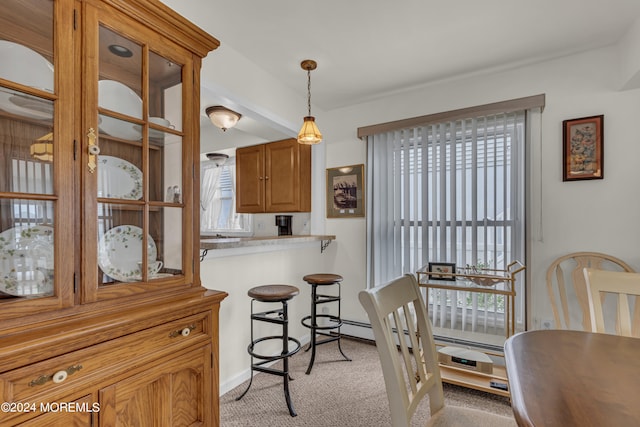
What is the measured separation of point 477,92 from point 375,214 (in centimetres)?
143

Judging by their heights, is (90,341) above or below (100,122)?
below

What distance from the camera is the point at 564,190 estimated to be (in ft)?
7.99

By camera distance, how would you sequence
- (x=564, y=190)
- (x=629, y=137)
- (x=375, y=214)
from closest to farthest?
(x=629, y=137) → (x=564, y=190) → (x=375, y=214)

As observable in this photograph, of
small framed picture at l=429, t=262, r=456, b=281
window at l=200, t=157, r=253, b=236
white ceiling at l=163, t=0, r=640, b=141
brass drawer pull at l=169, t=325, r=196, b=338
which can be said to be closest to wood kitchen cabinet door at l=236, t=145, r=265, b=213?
window at l=200, t=157, r=253, b=236

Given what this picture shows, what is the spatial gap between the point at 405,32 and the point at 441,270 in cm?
181

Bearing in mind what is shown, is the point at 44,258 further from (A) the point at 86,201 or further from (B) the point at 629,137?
(B) the point at 629,137

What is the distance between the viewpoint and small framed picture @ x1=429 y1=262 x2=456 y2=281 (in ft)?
8.09

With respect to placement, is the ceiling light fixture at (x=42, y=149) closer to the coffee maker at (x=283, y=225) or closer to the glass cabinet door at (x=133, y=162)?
the glass cabinet door at (x=133, y=162)

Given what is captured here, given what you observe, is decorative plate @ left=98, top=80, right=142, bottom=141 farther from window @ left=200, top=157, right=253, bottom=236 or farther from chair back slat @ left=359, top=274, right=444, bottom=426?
window @ left=200, top=157, right=253, bottom=236

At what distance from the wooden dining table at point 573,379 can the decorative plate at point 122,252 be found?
4.62 feet

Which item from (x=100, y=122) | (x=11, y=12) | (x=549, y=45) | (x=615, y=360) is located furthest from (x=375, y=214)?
(x=11, y=12)

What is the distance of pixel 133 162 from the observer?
1310 millimetres

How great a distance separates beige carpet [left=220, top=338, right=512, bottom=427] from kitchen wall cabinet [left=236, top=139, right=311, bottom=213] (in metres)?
1.64

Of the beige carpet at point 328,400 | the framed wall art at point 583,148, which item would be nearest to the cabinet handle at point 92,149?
the beige carpet at point 328,400
